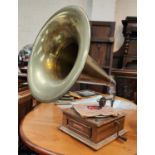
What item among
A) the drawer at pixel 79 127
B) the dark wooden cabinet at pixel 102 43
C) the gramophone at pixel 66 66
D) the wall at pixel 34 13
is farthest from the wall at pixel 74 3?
the drawer at pixel 79 127

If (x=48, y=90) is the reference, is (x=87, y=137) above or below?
below

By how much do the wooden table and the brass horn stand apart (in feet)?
0.58

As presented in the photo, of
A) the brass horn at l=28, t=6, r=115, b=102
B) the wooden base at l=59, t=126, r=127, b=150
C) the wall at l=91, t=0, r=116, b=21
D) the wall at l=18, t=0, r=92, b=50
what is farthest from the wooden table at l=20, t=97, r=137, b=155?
the wall at l=18, t=0, r=92, b=50

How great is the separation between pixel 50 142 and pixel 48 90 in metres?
0.21

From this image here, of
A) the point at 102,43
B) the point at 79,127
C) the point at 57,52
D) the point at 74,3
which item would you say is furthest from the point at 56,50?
the point at 74,3

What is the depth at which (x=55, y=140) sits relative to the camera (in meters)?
0.80

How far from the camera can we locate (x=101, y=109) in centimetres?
89

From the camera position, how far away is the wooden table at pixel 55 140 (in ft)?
2.38

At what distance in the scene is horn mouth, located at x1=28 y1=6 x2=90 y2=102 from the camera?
31.4 inches

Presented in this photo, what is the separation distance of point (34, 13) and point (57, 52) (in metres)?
2.33

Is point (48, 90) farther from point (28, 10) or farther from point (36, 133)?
point (28, 10)

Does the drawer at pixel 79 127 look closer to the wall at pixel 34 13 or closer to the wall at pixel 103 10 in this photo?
the wall at pixel 103 10
